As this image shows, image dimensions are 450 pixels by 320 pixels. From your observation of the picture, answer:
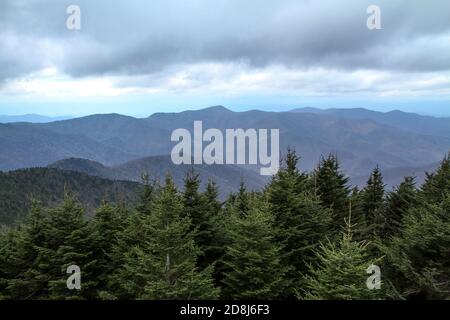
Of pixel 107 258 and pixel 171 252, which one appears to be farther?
pixel 107 258

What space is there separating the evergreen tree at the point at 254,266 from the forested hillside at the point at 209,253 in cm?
5

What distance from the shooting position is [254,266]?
1639cm

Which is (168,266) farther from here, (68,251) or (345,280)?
(68,251)

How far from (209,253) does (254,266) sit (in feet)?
14.6

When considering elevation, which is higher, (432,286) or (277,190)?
(277,190)

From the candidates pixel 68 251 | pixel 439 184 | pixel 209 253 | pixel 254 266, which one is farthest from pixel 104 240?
pixel 439 184

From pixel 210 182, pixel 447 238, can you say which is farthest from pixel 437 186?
pixel 210 182

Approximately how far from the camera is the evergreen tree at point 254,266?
636 inches

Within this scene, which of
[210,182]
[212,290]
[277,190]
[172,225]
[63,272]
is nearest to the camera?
[212,290]

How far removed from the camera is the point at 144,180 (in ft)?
81.7
